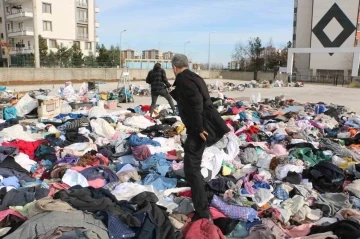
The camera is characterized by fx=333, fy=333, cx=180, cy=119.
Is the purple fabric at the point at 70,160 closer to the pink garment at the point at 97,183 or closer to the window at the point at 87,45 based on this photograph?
the pink garment at the point at 97,183

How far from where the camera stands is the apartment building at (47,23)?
Answer: 4606cm

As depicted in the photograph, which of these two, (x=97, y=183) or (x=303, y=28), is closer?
(x=97, y=183)

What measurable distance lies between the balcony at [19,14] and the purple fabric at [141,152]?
4533 cm

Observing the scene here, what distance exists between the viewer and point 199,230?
312 cm

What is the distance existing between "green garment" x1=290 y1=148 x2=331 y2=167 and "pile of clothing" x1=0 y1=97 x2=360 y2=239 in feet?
0.06

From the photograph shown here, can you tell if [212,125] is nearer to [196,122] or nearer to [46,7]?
[196,122]

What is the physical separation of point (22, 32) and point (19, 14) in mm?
2373

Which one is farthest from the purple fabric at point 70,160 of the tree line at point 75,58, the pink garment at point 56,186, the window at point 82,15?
the window at point 82,15

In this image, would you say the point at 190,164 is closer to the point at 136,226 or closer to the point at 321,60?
the point at 136,226

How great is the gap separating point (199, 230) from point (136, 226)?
1.93 feet

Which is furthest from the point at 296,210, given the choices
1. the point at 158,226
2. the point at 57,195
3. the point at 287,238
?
the point at 57,195

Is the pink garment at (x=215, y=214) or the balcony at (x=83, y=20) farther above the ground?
the balcony at (x=83, y=20)

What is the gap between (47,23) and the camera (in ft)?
154

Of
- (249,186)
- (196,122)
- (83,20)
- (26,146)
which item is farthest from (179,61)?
(83,20)
